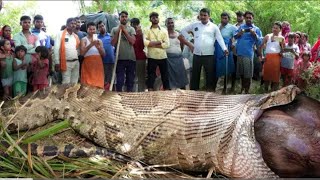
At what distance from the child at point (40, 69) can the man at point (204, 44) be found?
10.1 ft

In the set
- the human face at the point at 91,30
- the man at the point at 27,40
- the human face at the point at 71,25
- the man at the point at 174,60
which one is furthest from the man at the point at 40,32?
the man at the point at 174,60

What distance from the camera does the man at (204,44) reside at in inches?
399

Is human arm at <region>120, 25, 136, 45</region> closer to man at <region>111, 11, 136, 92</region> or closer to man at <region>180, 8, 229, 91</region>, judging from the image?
man at <region>111, 11, 136, 92</region>

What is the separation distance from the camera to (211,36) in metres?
10.1

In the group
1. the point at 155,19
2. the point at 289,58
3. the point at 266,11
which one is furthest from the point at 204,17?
the point at 266,11

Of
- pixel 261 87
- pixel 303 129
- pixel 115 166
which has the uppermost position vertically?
pixel 303 129

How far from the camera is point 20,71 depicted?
8.53 meters

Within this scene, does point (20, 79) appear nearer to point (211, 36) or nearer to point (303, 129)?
point (211, 36)

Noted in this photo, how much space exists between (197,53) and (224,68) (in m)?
0.91

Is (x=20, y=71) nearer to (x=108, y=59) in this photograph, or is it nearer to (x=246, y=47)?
(x=108, y=59)

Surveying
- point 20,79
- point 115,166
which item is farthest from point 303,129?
point 20,79

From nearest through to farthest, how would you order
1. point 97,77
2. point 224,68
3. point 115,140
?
point 115,140
point 97,77
point 224,68

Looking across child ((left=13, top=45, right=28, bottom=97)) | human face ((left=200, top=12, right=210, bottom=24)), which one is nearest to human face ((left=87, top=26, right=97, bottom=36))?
child ((left=13, top=45, right=28, bottom=97))

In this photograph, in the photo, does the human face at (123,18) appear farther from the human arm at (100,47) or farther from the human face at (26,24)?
the human face at (26,24)
